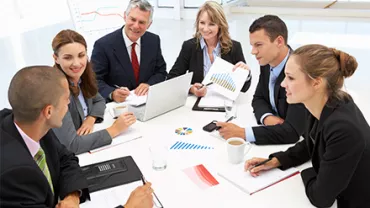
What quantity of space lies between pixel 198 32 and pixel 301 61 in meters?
1.65

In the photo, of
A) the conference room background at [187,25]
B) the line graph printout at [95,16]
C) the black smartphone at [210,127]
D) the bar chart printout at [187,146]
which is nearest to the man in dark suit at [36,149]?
the bar chart printout at [187,146]

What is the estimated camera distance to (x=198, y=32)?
3.11 metres

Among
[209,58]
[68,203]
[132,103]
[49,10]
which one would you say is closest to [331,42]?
[209,58]

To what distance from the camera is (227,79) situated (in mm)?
2668

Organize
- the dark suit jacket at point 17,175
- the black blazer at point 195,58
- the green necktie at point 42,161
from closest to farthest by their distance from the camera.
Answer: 1. the dark suit jacket at point 17,175
2. the green necktie at point 42,161
3. the black blazer at point 195,58

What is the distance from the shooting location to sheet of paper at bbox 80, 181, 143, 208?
5.05 feet

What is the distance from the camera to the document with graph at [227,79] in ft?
8.57

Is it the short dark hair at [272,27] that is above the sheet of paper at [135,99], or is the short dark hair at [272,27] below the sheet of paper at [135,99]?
above

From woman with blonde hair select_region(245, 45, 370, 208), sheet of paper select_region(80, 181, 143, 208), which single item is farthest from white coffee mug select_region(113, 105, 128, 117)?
woman with blonde hair select_region(245, 45, 370, 208)

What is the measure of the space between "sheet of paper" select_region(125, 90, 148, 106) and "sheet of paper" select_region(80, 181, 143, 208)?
89 centimetres

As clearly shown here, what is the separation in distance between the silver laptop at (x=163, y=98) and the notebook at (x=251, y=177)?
0.74 m

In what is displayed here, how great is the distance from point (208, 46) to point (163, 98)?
3.08ft

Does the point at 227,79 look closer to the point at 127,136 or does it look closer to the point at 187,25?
the point at 127,136

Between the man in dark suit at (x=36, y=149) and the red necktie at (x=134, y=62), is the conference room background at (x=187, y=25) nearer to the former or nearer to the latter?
the red necktie at (x=134, y=62)
